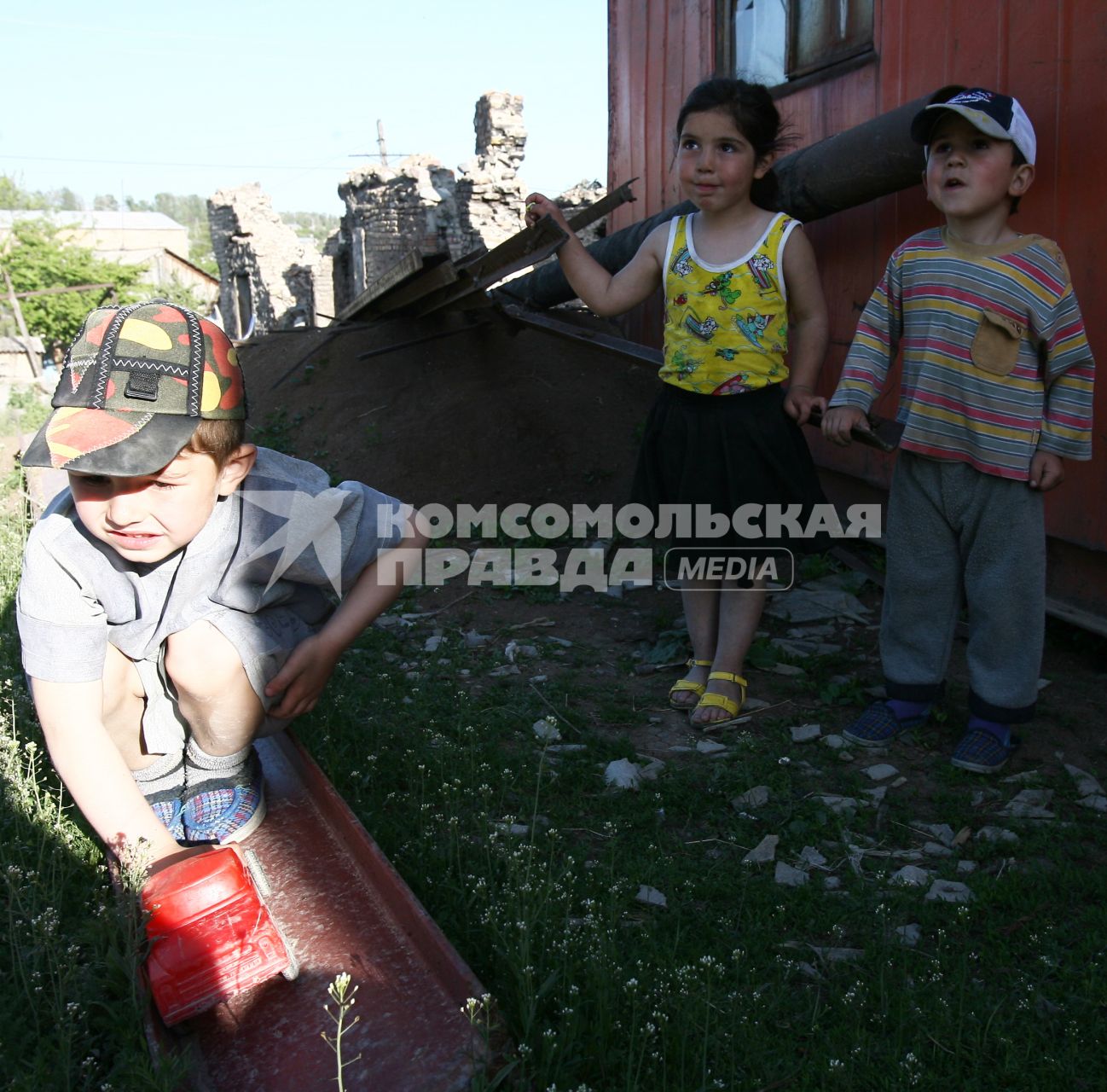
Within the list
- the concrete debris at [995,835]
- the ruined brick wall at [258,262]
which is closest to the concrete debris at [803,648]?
the concrete debris at [995,835]

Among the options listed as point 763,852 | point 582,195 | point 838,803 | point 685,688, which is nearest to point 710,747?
point 685,688

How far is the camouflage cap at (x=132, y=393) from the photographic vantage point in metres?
1.82

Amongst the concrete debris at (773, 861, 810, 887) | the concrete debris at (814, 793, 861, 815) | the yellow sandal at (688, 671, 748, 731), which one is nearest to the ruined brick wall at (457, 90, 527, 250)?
the yellow sandal at (688, 671, 748, 731)

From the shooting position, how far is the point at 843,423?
292cm

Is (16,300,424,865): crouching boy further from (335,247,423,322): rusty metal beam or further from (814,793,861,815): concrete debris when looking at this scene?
(335,247,423,322): rusty metal beam

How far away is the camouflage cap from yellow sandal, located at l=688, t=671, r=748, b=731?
190 centimetres

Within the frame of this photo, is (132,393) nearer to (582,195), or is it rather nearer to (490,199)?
(490,199)

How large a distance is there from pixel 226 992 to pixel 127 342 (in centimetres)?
122

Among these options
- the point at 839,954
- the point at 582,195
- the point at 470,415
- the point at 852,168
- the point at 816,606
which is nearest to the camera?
the point at 839,954

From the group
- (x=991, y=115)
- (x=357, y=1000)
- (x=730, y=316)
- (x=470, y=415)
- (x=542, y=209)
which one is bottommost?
(x=357, y=1000)

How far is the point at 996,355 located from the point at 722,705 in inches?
52.9

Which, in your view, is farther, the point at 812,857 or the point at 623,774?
the point at 623,774

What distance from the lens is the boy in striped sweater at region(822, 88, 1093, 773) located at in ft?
8.93

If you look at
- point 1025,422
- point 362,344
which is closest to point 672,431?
point 1025,422
